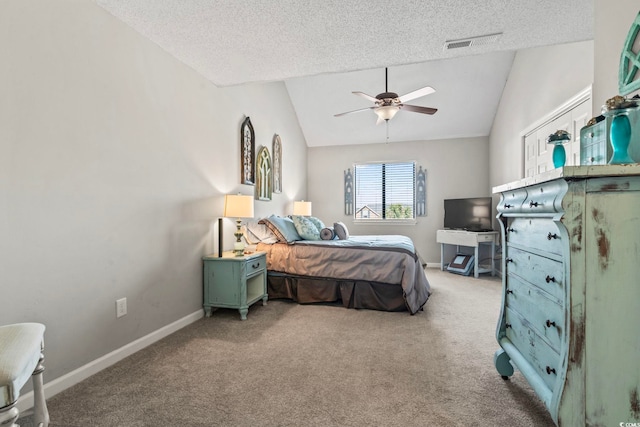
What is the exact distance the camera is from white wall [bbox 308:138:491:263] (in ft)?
19.6

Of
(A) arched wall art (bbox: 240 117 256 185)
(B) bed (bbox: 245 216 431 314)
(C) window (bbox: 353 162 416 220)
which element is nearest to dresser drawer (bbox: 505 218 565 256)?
(B) bed (bbox: 245 216 431 314)

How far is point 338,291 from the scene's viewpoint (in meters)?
3.62

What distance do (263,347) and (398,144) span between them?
16.6 feet

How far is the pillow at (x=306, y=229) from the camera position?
414 centimetres

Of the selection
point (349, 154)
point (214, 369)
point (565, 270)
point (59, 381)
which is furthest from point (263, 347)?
point (349, 154)

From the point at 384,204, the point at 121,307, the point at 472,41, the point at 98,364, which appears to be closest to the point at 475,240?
the point at 384,204

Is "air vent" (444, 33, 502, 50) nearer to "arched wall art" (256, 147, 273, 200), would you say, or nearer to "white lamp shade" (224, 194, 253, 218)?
→ "white lamp shade" (224, 194, 253, 218)

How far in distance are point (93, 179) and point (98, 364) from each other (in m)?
1.24

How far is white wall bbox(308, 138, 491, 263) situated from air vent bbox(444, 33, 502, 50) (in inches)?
147

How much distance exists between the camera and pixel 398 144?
636cm

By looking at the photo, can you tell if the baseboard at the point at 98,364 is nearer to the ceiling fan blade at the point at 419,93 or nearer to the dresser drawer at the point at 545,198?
the dresser drawer at the point at 545,198

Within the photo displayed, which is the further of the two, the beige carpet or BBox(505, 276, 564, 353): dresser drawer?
the beige carpet

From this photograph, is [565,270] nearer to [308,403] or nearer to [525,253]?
[525,253]

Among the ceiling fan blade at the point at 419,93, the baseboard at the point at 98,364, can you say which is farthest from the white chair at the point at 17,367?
the ceiling fan blade at the point at 419,93
